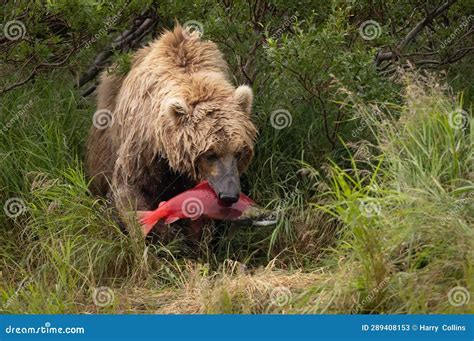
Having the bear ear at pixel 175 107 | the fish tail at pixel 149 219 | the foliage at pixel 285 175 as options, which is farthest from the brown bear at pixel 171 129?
the foliage at pixel 285 175

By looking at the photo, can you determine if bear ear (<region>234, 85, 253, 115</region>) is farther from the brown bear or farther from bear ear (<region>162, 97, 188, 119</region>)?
bear ear (<region>162, 97, 188, 119</region>)

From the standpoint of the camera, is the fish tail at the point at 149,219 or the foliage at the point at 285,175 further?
the fish tail at the point at 149,219

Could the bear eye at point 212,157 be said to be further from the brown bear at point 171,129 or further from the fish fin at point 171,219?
the fish fin at point 171,219

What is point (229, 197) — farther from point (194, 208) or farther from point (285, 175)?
point (285, 175)

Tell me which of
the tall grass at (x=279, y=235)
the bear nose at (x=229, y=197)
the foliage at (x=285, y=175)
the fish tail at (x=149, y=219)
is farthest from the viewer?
the fish tail at (x=149, y=219)

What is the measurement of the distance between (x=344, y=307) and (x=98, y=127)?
318cm

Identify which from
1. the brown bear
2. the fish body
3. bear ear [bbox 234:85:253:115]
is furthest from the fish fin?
bear ear [bbox 234:85:253:115]

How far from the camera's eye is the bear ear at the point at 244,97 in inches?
313

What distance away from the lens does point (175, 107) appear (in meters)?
7.77

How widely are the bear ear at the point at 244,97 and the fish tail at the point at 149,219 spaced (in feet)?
3.23

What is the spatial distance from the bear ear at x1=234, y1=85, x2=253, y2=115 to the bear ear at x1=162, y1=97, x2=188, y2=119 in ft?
1.36

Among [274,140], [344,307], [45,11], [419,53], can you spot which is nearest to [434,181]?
[344,307]

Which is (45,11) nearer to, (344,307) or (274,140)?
(274,140)

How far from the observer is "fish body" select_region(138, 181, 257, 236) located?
7867 millimetres
